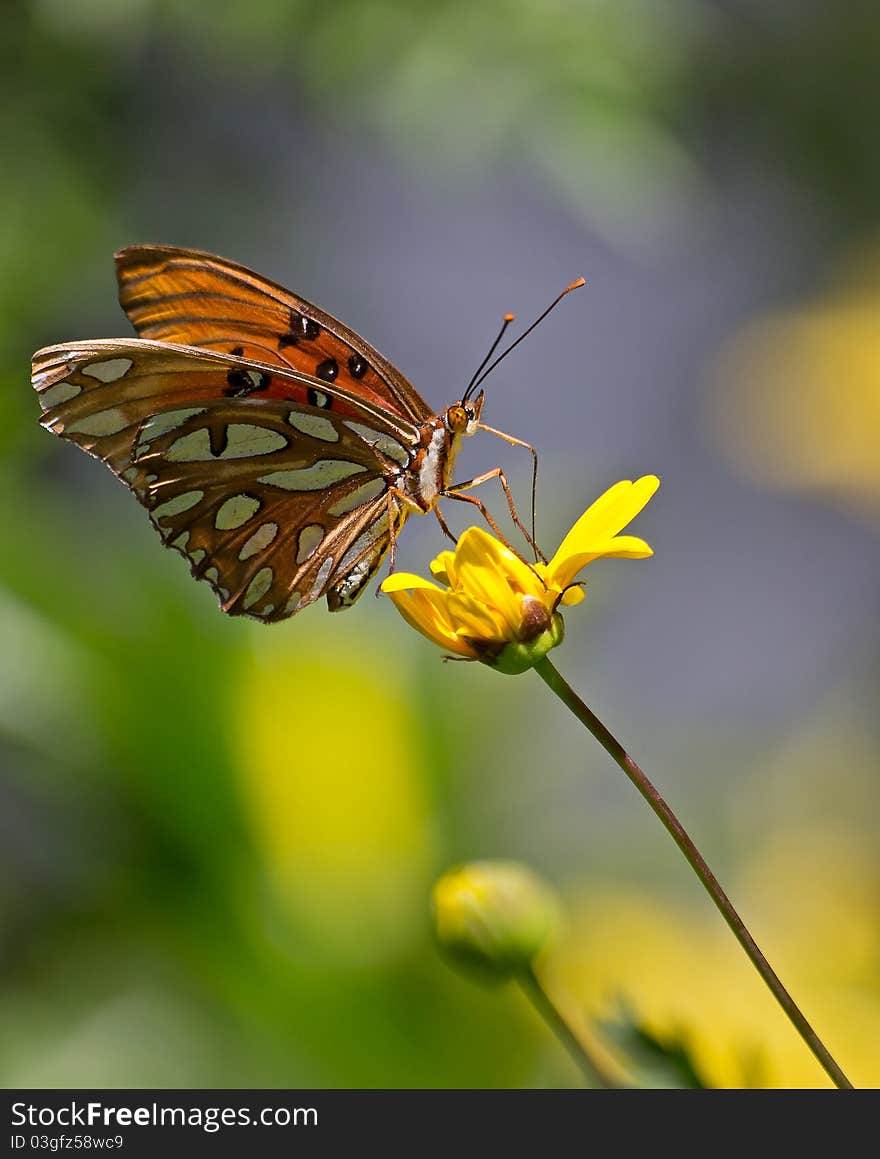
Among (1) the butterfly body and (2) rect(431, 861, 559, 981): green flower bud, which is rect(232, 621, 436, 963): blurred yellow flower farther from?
(2) rect(431, 861, 559, 981): green flower bud

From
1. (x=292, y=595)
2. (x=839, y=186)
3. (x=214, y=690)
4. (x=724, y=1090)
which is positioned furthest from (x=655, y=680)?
(x=724, y=1090)

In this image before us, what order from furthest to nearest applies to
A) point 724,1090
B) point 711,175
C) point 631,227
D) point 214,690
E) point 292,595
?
point 711,175 < point 631,227 < point 214,690 < point 292,595 < point 724,1090

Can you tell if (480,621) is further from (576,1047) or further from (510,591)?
(576,1047)

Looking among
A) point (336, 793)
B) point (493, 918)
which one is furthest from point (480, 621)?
point (336, 793)

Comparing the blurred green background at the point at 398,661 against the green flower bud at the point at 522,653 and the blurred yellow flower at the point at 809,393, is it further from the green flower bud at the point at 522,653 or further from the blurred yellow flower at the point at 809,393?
the green flower bud at the point at 522,653

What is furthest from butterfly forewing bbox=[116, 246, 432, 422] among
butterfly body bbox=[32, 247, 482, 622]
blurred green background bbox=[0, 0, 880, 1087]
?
blurred green background bbox=[0, 0, 880, 1087]
